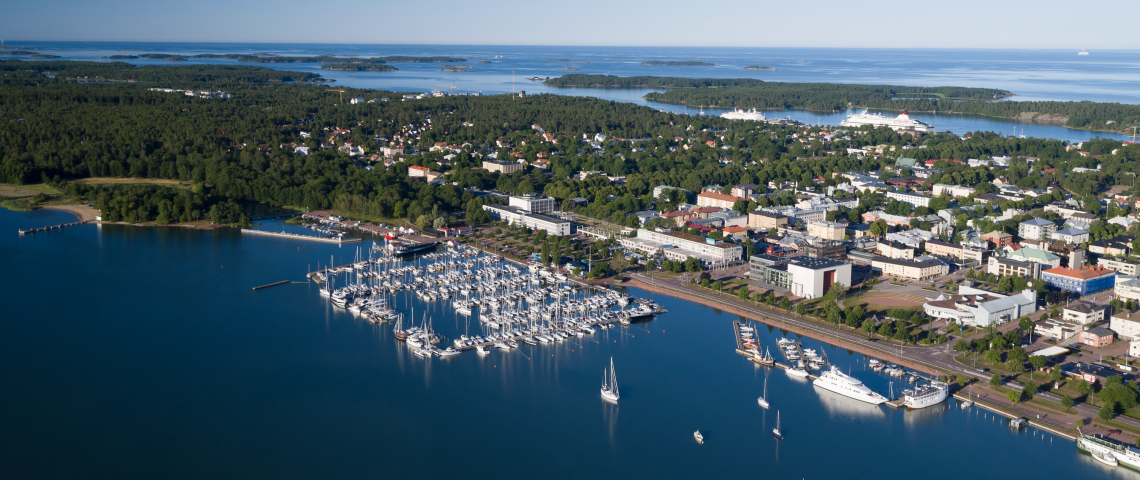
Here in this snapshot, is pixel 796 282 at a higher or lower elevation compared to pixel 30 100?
lower

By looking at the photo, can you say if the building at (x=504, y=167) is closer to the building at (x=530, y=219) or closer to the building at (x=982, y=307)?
the building at (x=530, y=219)

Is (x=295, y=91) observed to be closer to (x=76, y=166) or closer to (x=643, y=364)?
(x=76, y=166)

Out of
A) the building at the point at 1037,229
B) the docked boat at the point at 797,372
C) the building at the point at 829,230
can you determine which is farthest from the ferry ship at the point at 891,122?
the docked boat at the point at 797,372

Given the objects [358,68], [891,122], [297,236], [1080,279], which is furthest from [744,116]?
[358,68]

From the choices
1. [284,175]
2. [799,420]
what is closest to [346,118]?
[284,175]

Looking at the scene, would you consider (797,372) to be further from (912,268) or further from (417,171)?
(417,171)

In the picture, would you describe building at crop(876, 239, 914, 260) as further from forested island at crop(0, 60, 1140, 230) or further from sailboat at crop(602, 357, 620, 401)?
sailboat at crop(602, 357, 620, 401)
